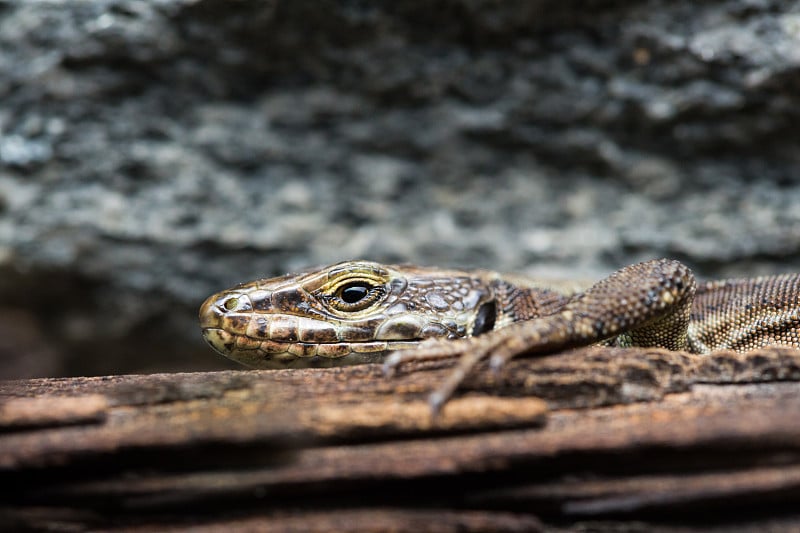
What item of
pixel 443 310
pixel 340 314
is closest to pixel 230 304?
pixel 340 314

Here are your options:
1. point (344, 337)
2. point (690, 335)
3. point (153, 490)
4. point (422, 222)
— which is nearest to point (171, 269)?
point (422, 222)

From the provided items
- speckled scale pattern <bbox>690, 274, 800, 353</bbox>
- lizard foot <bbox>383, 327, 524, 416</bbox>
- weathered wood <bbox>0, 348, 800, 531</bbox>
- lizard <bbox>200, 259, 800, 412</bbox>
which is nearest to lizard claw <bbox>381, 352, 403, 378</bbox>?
lizard foot <bbox>383, 327, 524, 416</bbox>

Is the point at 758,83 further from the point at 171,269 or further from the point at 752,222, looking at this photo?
the point at 171,269

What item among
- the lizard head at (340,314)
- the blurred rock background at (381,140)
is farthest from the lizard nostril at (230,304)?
the blurred rock background at (381,140)

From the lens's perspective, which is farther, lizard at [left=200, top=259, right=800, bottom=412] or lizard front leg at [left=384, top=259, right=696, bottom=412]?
lizard at [left=200, top=259, right=800, bottom=412]

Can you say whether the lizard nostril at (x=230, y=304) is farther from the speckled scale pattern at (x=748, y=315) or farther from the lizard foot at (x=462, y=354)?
the speckled scale pattern at (x=748, y=315)

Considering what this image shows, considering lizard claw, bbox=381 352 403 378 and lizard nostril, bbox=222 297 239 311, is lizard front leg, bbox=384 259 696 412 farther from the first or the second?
lizard nostril, bbox=222 297 239 311

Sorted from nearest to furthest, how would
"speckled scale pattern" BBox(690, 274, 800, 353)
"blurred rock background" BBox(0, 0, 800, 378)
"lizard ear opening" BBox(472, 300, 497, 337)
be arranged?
"speckled scale pattern" BBox(690, 274, 800, 353), "lizard ear opening" BBox(472, 300, 497, 337), "blurred rock background" BBox(0, 0, 800, 378)
